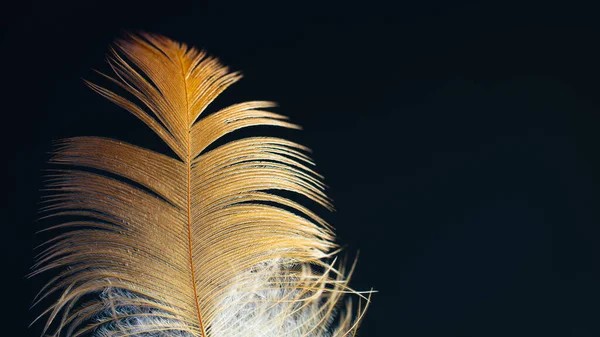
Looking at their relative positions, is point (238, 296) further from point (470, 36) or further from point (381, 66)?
point (470, 36)

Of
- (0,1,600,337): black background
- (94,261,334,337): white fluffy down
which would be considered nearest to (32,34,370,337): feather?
(94,261,334,337): white fluffy down

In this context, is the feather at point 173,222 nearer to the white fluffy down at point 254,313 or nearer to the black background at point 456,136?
the white fluffy down at point 254,313

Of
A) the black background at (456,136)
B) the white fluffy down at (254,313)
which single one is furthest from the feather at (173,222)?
the black background at (456,136)

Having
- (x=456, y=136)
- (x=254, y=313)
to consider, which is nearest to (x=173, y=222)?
(x=254, y=313)

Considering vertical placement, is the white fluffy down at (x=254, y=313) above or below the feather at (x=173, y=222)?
below

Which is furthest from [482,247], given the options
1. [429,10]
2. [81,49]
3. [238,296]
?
[81,49]

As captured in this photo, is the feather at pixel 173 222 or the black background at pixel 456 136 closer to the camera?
the feather at pixel 173 222
